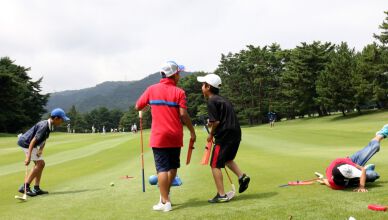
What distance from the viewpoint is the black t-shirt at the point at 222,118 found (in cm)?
745

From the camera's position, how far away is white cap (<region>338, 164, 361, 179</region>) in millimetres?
7453

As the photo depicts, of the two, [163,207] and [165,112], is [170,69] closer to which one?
[165,112]

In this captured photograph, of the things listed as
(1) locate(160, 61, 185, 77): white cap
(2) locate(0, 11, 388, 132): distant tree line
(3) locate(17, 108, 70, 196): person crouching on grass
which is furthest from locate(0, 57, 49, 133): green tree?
(1) locate(160, 61, 185, 77): white cap

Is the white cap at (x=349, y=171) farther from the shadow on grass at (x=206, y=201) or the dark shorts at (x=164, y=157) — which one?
the dark shorts at (x=164, y=157)

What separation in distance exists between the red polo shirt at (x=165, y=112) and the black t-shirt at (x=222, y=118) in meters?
0.61

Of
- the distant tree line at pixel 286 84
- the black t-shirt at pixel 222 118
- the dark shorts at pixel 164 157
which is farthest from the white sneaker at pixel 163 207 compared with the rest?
the distant tree line at pixel 286 84

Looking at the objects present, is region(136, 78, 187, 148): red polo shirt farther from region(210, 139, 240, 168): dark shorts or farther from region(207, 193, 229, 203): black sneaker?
region(207, 193, 229, 203): black sneaker

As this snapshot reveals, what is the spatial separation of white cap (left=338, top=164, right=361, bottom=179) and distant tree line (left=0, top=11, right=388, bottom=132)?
3058 centimetres

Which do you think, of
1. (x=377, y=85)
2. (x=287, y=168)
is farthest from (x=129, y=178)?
(x=377, y=85)

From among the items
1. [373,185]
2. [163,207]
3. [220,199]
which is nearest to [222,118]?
[220,199]

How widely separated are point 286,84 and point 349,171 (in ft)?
286

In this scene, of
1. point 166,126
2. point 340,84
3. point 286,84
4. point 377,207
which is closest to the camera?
point 377,207

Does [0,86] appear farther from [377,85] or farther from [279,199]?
[279,199]

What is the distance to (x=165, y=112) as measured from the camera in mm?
7074
